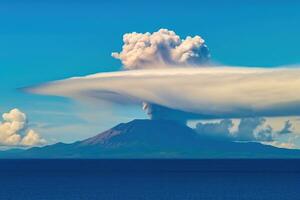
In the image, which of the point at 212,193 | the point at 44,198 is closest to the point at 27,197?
the point at 44,198

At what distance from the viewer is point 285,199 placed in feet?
567

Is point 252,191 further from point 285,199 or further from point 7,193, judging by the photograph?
point 7,193

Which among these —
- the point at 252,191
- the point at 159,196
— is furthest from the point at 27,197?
the point at 252,191

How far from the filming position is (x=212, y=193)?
19025 centimetres

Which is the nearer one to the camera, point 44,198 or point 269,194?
point 44,198

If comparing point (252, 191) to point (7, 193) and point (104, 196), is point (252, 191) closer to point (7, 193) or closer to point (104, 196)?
point (104, 196)

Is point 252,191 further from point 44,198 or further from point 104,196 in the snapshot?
point 44,198

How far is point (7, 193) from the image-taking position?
194m

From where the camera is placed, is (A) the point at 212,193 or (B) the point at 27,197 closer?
(B) the point at 27,197

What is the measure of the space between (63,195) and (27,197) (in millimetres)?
9858

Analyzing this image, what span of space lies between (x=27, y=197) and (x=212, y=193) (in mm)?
50694

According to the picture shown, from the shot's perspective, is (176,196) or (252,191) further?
(252,191)

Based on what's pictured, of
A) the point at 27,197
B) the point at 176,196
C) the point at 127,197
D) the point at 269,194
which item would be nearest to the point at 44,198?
the point at 27,197

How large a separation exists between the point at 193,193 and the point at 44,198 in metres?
40.9
